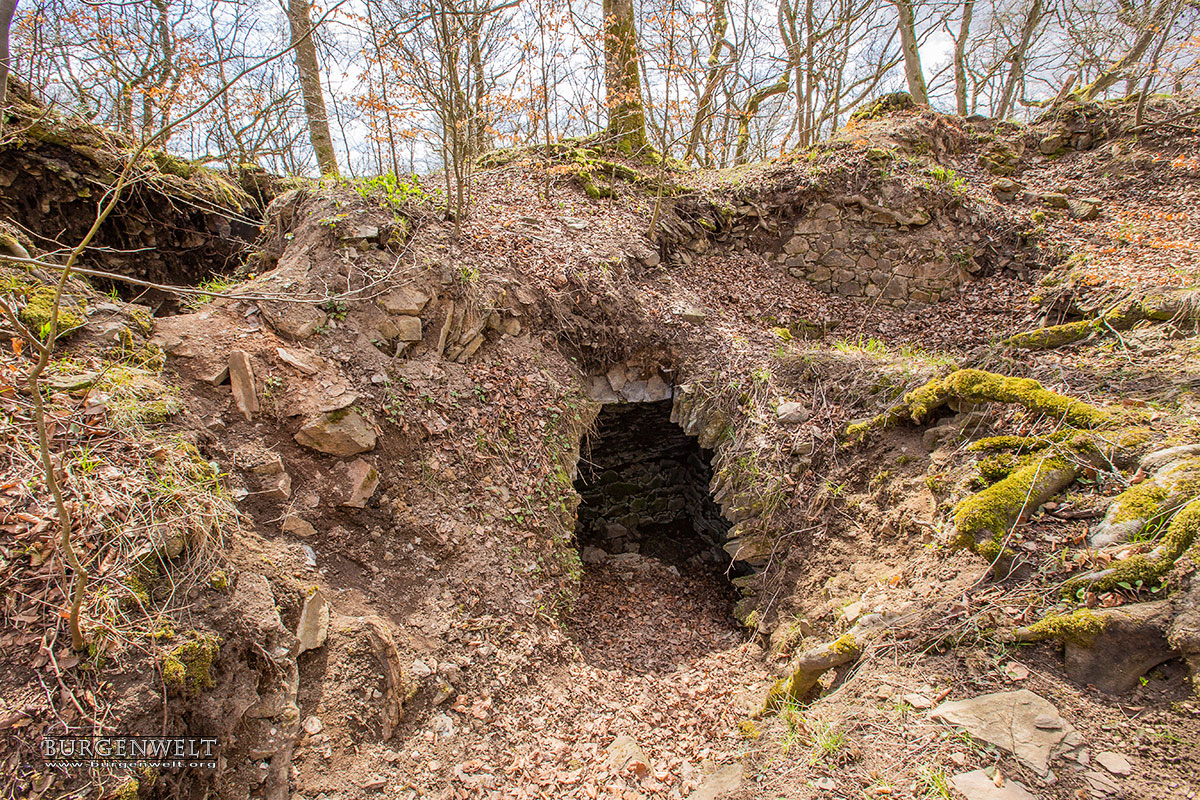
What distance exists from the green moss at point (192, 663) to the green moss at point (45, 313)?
6.75 feet

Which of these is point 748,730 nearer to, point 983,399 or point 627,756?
point 627,756

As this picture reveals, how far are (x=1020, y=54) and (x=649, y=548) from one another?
1636 cm

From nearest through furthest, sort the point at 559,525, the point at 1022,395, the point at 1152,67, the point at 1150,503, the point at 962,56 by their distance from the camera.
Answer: the point at 1150,503 → the point at 1022,395 → the point at 559,525 → the point at 1152,67 → the point at 962,56

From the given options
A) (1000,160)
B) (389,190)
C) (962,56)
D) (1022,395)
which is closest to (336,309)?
(389,190)

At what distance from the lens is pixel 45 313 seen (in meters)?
3.08

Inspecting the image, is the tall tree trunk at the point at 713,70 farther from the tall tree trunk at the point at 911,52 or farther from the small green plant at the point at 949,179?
the tall tree trunk at the point at 911,52

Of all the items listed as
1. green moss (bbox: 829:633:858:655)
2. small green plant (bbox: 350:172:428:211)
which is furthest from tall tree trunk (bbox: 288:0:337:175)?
green moss (bbox: 829:633:858:655)

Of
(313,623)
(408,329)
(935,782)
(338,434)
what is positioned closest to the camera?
(935,782)

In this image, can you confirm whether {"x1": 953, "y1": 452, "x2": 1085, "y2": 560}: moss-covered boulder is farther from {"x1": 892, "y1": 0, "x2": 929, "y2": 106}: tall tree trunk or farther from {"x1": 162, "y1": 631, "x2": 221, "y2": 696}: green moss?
{"x1": 892, "y1": 0, "x2": 929, "y2": 106}: tall tree trunk

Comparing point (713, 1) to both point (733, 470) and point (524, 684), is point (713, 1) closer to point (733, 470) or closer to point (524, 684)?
point (733, 470)

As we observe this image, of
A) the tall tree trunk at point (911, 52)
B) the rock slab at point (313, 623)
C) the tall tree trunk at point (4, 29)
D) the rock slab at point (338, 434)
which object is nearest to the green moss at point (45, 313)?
the tall tree trunk at point (4, 29)

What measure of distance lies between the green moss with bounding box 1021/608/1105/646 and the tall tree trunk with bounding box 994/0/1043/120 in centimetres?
1447

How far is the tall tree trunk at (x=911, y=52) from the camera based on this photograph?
10422 mm

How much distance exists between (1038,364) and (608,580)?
490 cm
